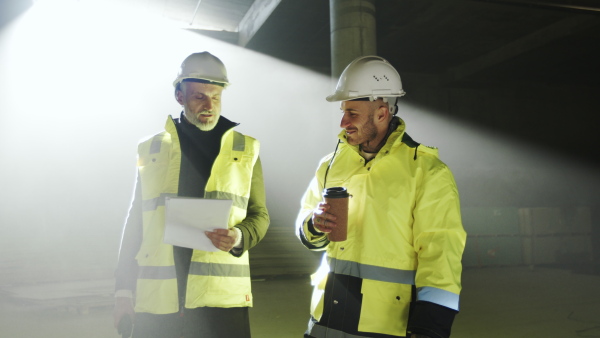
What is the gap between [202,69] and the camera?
2.52 metres

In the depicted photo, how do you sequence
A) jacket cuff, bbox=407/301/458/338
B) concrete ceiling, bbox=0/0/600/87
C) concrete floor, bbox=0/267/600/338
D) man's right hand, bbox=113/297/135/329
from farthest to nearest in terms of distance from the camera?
concrete ceiling, bbox=0/0/600/87 → concrete floor, bbox=0/267/600/338 → man's right hand, bbox=113/297/135/329 → jacket cuff, bbox=407/301/458/338

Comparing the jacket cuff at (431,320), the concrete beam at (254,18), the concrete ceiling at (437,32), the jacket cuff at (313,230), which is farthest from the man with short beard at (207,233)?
the concrete beam at (254,18)

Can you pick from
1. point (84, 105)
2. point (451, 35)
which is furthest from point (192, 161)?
point (84, 105)

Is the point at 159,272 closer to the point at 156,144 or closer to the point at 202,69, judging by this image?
the point at 156,144

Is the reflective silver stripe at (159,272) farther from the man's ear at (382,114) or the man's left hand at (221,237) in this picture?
the man's ear at (382,114)

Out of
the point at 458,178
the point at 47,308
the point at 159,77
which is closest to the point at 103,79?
the point at 159,77

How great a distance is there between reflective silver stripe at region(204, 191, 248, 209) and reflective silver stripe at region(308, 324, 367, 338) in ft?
2.26

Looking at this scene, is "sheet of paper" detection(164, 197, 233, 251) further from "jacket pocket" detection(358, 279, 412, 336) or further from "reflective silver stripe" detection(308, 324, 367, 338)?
"jacket pocket" detection(358, 279, 412, 336)

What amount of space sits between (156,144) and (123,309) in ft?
2.60

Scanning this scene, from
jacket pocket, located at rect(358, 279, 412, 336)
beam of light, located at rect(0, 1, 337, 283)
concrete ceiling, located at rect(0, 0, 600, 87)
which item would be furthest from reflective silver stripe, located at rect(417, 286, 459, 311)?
beam of light, located at rect(0, 1, 337, 283)

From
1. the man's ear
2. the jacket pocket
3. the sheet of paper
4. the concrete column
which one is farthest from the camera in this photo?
the concrete column

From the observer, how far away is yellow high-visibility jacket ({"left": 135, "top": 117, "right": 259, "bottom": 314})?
7.36 feet

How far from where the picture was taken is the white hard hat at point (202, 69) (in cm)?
252

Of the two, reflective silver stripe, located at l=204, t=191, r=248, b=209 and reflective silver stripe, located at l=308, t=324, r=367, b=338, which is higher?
reflective silver stripe, located at l=204, t=191, r=248, b=209
